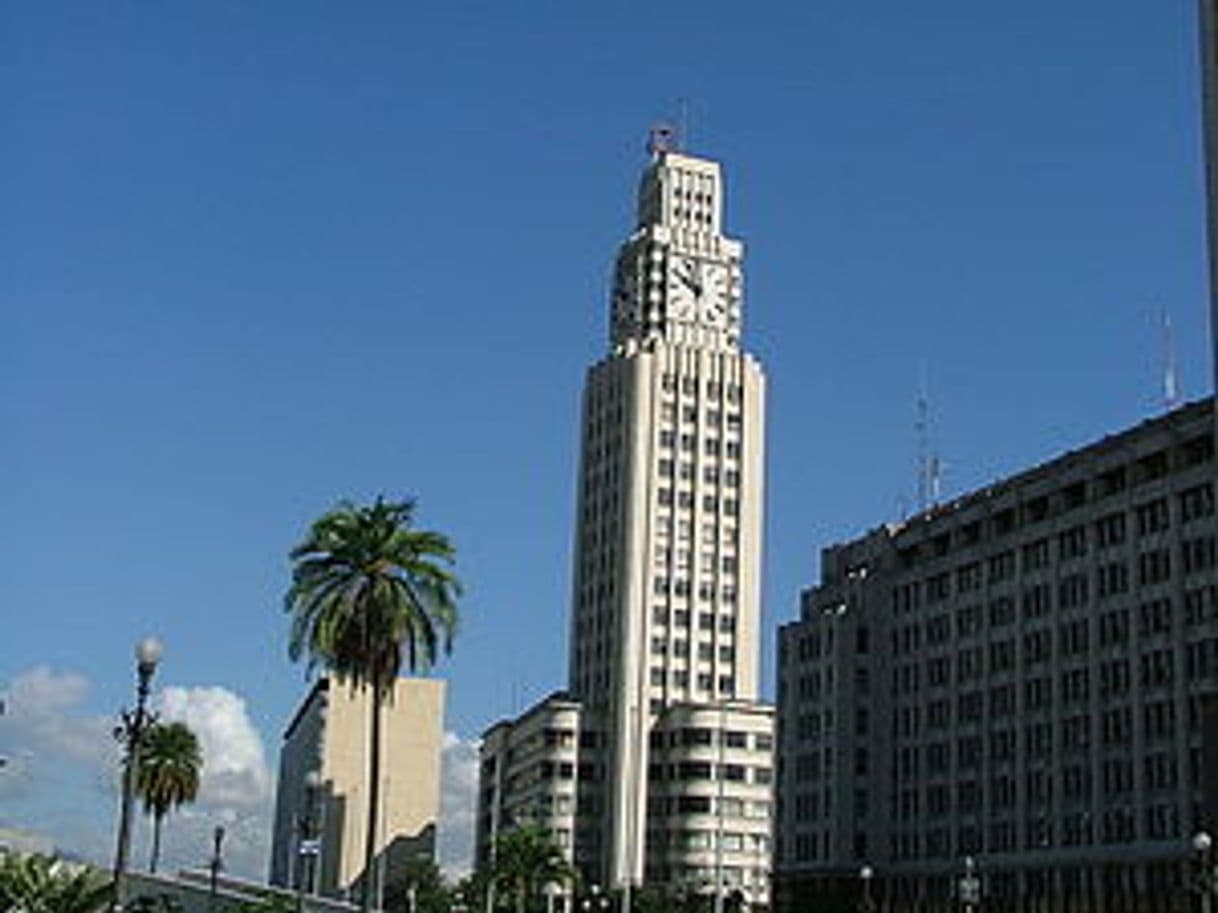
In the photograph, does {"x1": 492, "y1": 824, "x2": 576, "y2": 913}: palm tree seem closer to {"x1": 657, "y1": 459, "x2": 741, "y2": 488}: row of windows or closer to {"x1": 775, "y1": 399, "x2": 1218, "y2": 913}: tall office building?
{"x1": 775, "y1": 399, "x2": 1218, "y2": 913}: tall office building

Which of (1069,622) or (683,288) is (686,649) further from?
(1069,622)

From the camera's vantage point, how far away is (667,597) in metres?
178

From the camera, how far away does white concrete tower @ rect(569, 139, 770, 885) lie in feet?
567

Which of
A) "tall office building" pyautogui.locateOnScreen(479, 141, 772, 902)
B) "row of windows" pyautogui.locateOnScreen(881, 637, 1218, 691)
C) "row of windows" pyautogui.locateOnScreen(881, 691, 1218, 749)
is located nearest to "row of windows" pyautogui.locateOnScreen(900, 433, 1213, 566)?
"row of windows" pyautogui.locateOnScreen(881, 637, 1218, 691)

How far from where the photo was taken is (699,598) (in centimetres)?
17875

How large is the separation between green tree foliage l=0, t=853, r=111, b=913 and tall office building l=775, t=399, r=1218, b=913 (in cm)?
4902

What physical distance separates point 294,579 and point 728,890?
111076mm

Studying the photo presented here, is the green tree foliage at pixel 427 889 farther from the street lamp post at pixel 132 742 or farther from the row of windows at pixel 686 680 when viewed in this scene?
the street lamp post at pixel 132 742

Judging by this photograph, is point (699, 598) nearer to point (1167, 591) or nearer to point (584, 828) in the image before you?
point (584, 828)

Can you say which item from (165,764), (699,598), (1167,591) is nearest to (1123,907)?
(1167,591)

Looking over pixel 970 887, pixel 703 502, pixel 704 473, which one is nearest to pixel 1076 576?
pixel 970 887

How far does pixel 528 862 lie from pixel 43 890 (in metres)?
77.6

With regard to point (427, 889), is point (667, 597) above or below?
above

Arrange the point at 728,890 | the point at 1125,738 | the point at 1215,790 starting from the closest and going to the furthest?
the point at 1215,790 → the point at 1125,738 → the point at 728,890
